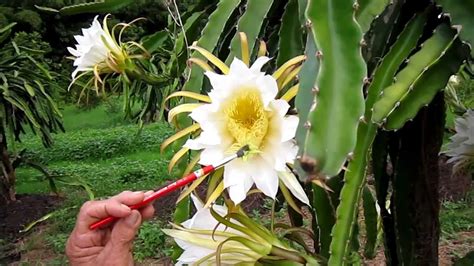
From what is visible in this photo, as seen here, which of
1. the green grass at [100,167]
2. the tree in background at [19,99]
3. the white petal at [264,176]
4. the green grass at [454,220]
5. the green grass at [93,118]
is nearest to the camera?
the white petal at [264,176]

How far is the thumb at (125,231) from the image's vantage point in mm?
677

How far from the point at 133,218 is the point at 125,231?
26 mm

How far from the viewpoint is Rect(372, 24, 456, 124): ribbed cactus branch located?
52 centimetres

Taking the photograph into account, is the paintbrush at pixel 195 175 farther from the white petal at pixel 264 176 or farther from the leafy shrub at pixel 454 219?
the leafy shrub at pixel 454 219

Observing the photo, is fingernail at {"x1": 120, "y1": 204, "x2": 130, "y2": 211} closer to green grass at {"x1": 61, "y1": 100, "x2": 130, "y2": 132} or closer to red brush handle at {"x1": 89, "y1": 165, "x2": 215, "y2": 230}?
red brush handle at {"x1": 89, "y1": 165, "x2": 215, "y2": 230}

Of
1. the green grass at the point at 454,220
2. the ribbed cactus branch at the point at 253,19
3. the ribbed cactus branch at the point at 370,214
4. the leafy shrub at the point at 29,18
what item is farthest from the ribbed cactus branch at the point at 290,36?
the leafy shrub at the point at 29,18

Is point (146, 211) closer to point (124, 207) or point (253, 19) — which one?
point (124, 207)

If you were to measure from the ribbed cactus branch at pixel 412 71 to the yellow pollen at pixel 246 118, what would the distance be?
0.09 meters

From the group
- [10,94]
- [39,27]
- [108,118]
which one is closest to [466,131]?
[10,94]

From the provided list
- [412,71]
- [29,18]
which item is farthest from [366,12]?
[29,18]

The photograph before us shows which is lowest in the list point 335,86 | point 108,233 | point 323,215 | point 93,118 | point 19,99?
point 93,118

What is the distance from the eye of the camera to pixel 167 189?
59 centimetres

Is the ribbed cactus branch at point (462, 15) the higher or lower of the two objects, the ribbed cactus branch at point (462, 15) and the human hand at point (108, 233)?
the higher

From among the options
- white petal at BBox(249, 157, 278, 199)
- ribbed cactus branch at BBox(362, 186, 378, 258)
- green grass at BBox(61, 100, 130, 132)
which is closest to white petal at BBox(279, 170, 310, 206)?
white petal at BBox(249, 157, 278, 199)
